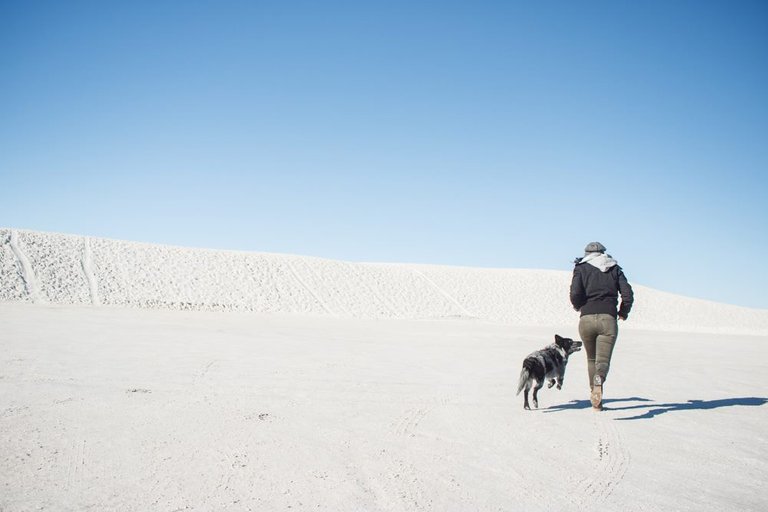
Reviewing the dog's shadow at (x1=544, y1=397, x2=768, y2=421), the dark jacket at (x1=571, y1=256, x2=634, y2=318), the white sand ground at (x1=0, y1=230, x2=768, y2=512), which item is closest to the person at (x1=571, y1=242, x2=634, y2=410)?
the dark jacket at (x1=571, y1=256, x2=634, y2=318)

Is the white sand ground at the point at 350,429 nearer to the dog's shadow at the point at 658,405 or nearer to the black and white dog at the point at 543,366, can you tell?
the dog's shadow at the point at 658,405

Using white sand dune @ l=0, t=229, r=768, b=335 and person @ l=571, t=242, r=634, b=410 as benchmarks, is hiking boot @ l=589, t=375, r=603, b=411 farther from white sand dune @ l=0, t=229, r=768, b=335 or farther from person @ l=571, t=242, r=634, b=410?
white sand dune @ l=0, t=229, r=768, b=335

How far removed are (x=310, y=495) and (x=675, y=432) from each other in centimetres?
500

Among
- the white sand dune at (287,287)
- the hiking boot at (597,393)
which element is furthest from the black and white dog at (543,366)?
the white sand dune at (287,287)

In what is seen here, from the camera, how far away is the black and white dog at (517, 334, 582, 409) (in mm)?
7141

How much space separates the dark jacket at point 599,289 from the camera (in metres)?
7.07

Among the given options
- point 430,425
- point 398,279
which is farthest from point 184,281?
point 430,425

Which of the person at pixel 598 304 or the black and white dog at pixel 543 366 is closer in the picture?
the person at pixel 598 304

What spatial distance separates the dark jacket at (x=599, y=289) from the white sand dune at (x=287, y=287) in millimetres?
28695

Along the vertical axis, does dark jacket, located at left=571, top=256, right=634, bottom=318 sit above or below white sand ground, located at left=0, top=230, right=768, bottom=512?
above

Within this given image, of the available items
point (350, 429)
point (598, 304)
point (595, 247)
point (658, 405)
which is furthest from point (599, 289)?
point (350, 429)

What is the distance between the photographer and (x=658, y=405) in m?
7.91

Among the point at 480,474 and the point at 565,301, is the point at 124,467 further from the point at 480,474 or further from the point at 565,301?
A: the point at 565,301

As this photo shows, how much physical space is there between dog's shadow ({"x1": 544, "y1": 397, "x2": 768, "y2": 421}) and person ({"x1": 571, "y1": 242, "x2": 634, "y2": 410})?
537mm
